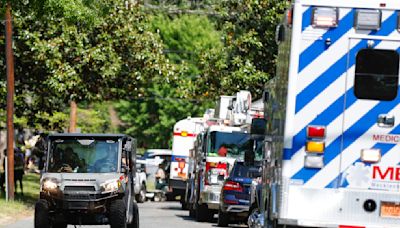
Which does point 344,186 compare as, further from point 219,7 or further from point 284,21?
point 219,7

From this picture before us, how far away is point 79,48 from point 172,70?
397cm

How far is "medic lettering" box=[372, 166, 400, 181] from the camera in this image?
12.4m

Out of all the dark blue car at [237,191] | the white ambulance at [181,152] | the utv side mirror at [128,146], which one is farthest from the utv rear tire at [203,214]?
the white ambulance at [181,152]

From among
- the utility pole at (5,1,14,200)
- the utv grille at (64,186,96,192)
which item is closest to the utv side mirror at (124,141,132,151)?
the utv grille at (64,186,96,192)

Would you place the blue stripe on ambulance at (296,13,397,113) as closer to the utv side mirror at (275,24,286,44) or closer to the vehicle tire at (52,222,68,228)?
the utv side mirror at (275,24,286,44)

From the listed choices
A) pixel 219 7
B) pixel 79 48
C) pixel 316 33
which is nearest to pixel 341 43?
pixel 316 33

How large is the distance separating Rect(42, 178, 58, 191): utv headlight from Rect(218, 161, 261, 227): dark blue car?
577cm

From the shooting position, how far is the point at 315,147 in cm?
1236

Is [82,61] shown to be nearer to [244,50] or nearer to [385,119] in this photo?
[244,50]

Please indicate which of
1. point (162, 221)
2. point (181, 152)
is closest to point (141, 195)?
point (181, 152)

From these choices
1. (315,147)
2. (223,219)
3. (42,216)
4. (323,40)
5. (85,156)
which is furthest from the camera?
(223,219)

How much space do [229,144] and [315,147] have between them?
15109 millimetres

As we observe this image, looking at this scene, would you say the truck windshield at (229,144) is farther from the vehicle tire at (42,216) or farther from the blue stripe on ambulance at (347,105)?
the blue stripe on ambulance at (347,105)

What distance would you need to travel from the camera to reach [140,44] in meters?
37.0
